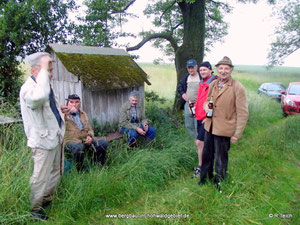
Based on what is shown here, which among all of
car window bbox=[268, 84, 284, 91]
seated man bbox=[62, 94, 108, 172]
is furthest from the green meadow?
car window bbox=[268, 84, 284, 91]

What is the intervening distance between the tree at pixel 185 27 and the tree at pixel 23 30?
2370 mm

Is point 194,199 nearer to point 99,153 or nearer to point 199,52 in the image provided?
point 99,153

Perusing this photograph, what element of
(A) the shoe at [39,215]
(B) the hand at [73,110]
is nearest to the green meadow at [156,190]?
(A) the shoe at [39,215]

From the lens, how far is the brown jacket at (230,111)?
3139 mm

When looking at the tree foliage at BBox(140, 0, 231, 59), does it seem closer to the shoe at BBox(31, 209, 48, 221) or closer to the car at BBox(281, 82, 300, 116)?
the car at BBox(281, 82, 300, 116)

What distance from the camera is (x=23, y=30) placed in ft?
17.0

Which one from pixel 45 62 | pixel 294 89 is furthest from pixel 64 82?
pixel 294 89

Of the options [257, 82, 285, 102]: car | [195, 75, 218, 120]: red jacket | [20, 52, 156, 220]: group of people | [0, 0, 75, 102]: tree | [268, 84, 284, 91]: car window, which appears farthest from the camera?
[268, 84, 284, 91]: car window

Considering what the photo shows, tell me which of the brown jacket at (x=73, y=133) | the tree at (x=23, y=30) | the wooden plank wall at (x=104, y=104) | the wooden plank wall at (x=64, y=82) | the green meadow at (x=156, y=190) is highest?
the tree at (x=23, y=30)

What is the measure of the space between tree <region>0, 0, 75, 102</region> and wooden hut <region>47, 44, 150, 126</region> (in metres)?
1.03

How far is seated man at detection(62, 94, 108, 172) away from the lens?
3674 mm

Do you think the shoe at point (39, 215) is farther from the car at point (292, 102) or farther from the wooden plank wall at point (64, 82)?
the car at point (292, 102)

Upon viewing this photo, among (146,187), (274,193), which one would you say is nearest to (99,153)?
(146,187)

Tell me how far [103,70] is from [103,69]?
46 millimetres
